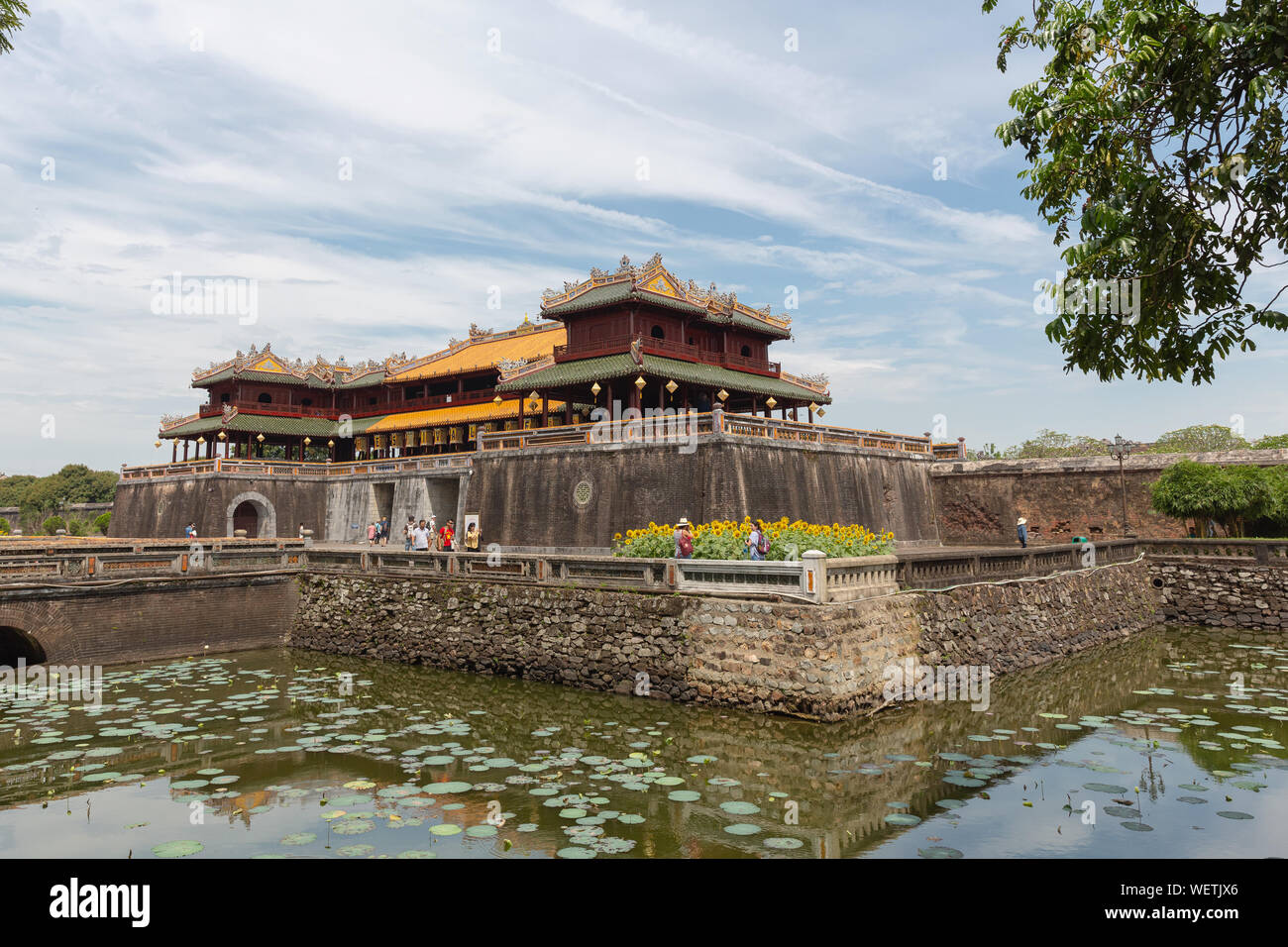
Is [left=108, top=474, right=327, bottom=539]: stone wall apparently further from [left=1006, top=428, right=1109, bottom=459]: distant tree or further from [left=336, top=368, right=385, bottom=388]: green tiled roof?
[left=1006, top=428, right=1109, bottom=459]: distant tree

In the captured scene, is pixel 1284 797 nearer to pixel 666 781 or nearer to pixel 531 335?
pixel 666 781

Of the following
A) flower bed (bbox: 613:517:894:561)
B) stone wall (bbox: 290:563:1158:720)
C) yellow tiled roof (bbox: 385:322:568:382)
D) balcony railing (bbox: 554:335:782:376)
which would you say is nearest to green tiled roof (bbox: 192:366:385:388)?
yellow tiled roof (bbox: 385:322:568:382)

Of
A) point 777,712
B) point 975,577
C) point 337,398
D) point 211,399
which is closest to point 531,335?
point 337,398

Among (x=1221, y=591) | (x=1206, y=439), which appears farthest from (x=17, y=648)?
(x=1206, y=439)

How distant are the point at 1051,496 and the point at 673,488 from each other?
1583 centimetres

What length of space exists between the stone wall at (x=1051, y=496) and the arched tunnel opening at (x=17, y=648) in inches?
1112

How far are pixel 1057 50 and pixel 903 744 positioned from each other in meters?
8.74

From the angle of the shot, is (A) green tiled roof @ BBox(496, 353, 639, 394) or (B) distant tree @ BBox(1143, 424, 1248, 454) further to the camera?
(B) distant tree @ BBox(1143, 424, 1248, 454)

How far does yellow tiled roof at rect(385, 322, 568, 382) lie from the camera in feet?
124

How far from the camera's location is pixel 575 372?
28891mm

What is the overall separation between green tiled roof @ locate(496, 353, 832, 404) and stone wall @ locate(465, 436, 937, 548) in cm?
316

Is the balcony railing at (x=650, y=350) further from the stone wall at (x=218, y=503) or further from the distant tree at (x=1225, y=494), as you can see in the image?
the distant tree at (x=1225, y=494)

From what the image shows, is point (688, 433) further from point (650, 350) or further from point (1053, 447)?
point (1053, 447)

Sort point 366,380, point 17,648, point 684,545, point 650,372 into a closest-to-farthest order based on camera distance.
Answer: point 684,545
point 17,648
point 650,372
point 366,380
